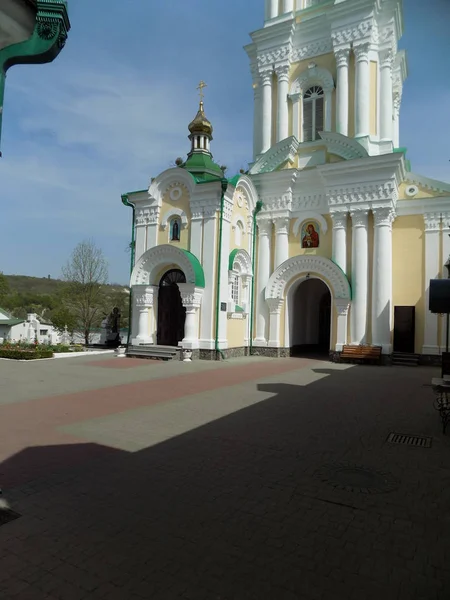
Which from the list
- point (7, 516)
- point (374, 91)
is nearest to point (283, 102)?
point (374, 91)

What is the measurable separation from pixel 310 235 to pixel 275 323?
4.21 m

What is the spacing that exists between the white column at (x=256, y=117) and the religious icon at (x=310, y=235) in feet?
16.6

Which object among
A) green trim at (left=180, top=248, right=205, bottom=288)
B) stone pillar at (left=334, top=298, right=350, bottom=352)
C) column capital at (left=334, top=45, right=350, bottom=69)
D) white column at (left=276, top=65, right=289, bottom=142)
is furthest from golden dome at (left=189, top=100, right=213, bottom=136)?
stone pillar at (left=334, top=298, right=350, bottom=352)

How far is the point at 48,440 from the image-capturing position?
591 centimetres

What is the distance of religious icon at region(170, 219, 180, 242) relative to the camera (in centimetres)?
1906

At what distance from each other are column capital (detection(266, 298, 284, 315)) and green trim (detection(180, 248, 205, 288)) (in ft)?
11.7

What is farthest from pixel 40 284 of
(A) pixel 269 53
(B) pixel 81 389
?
(B) pixel 81 389

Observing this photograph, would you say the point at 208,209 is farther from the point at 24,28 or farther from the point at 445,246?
the point at 24,28

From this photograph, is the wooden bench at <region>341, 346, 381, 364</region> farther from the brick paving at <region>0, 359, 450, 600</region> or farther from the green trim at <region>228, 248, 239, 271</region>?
the brick paving at <region>0, 359, 450, 600</region>

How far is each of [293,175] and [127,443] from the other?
16.5 meters

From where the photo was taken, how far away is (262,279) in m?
20.4

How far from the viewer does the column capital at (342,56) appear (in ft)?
67.4

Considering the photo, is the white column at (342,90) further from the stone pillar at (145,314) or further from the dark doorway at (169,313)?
the stone pillar at (145,314)

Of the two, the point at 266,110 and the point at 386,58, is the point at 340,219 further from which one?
the point at 386,58
